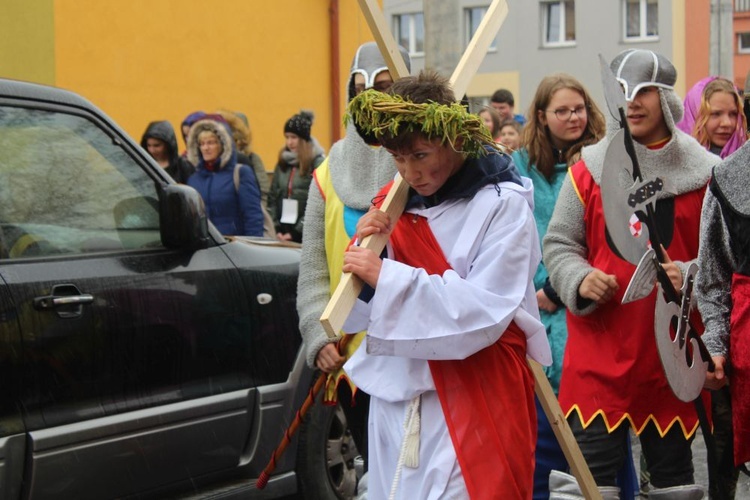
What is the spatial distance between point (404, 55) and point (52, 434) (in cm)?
180

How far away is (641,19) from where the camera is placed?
42.8 meters

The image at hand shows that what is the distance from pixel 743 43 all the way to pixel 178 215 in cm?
6077

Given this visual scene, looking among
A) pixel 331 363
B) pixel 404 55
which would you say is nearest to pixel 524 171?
pixel 404 55

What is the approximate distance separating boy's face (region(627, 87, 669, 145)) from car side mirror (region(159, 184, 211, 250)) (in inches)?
67.0

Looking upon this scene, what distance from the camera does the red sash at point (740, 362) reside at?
11.5 feet

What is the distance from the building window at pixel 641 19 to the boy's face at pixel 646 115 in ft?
129

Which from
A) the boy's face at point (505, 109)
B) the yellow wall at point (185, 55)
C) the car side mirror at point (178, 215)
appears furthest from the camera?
the yellow wall at point (185, 55)

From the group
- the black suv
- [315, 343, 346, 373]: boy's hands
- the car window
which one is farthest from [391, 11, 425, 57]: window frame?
[315, 343, 346, 373]: boy's hands

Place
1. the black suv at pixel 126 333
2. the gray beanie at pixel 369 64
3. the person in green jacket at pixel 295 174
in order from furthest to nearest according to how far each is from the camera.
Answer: the person in green jacket at pixel 295 174
the black suv at pixel 126 333
the gray beanie at pixel 369 64

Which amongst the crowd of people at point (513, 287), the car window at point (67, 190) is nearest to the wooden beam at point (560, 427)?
the crowd of people at point (513, 287)

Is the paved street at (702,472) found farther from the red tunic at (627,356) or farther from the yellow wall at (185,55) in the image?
the yellow wall at (185,55)

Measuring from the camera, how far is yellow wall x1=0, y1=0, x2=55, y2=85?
1419 centimetres

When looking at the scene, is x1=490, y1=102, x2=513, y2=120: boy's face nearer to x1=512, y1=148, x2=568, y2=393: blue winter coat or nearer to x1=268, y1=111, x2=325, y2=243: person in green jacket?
x1=268, y1=111, x2=325, y2=243: person in green jacket

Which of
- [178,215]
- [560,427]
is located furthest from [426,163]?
[178,215]
